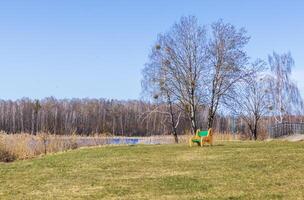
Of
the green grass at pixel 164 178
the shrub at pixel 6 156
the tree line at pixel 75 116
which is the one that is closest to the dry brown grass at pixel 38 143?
the shrub at pixel 6 156

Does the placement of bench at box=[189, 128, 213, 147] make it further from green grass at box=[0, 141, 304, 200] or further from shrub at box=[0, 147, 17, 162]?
shrub at box=[0, 147, 17, 162]

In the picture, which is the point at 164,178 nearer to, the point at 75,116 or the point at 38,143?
the point at 38,143

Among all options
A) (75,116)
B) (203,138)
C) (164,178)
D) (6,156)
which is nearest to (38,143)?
(6,156)

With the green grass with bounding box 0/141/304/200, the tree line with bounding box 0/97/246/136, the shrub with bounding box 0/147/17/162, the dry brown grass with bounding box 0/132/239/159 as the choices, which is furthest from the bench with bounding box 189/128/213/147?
Answer: the tree line with bounding box 0/97/246/136

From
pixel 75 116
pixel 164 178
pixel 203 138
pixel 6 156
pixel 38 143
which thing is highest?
pixel 75 116

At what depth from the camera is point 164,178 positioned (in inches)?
462

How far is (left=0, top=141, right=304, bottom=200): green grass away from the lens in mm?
9547

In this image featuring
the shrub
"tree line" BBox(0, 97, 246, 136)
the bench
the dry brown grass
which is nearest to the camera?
the shrub

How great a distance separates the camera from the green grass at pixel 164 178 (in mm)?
9547

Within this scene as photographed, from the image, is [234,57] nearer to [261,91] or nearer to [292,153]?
[261,91]

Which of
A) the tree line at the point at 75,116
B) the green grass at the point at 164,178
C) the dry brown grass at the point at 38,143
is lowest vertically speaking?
the green grass at the point at 164,178

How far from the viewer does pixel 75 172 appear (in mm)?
13844

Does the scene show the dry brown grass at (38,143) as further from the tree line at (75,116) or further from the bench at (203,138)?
the tree line at (75,116)

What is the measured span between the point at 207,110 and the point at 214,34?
18.7 ft
